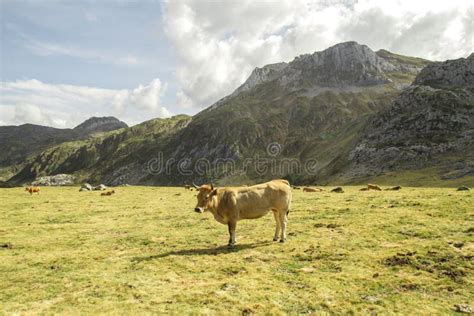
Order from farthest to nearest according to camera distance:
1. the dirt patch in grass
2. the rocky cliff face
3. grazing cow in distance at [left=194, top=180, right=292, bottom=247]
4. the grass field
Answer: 1. the rocky cliff face
2. grazing cow in distance at [left=194, top=180, right=292, bottom=247]
3. the dirt patch in grass
4. the grass field

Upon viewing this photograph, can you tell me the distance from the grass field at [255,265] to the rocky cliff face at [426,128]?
3869 inches

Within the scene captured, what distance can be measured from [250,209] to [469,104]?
15230 centimetres

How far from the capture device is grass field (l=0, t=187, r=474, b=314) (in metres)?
12.0

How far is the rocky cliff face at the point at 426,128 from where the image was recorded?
4788 inches

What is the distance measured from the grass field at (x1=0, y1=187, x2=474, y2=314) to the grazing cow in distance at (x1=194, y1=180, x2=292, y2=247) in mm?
1421

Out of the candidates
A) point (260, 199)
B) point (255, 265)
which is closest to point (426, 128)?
point (260, 199)

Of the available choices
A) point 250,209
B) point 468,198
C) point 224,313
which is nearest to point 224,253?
point 250,209

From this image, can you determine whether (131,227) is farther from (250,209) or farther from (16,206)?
(16,206)

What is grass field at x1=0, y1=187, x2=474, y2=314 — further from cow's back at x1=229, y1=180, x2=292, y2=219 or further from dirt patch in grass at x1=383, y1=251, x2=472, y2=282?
cow's back at x1=229, y1=180, x2=292, y2=219

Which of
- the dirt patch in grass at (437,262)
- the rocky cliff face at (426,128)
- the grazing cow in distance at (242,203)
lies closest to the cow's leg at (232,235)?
the grazing cow in distance at (242,203)

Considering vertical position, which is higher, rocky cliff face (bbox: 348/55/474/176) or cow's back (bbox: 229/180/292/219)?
rocky cliff face (bbox: 348/55/474/176)

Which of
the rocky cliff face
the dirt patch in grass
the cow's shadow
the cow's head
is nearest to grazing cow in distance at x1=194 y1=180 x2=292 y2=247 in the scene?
the cow's head

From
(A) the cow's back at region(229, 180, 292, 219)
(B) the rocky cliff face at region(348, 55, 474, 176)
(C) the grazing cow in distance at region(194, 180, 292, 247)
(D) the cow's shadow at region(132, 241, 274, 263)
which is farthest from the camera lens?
(B) the rocky cliff face at region(348, 55, 474, 176)

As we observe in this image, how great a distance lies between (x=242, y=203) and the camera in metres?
19.6
